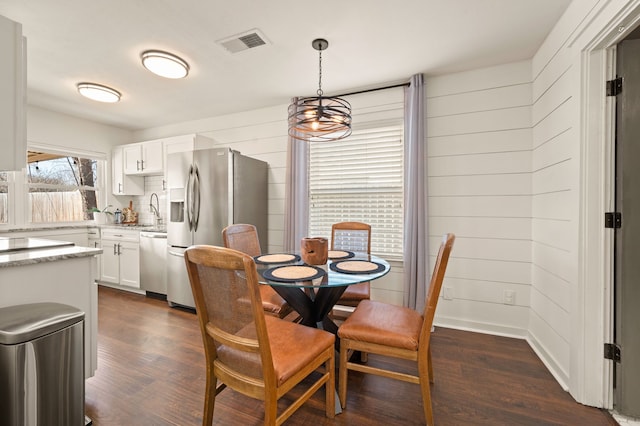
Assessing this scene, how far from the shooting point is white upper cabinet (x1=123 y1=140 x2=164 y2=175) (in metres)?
4.20

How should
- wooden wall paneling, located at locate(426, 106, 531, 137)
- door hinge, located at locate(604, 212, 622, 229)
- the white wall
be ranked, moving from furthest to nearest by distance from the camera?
1. the white wall
2. wooden wall paneling, located at locate(426, 106, 531, 137)
3. door hinge, located at locate(604, 212, 622, 229)

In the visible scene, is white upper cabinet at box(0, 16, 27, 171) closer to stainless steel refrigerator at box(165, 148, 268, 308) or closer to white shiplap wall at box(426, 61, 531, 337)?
stainless steel refrigerator at box(165, 148, 268, 308)

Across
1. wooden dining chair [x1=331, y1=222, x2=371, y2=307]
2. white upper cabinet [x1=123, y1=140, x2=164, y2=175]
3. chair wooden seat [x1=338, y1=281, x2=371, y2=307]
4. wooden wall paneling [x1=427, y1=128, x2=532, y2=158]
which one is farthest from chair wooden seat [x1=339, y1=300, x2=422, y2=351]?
white upper cabinet [x1=123, y1=140, x2=164, y2=175]

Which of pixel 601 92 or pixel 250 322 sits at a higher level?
pixel 601 92

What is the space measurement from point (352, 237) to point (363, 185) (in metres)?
0.74

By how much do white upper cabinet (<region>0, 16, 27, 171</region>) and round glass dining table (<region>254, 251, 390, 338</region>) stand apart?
1.40 m

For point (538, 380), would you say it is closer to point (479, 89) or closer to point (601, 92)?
point (601, 92)

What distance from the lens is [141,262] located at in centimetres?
383

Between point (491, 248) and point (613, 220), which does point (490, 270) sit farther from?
point (613, 220)

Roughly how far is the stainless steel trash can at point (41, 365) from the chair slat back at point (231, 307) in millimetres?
595

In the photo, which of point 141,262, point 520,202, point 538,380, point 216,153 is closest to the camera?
point 538,380

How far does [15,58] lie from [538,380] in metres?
3.65

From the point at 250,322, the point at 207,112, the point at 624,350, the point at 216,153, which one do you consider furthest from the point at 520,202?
the point at 207,112

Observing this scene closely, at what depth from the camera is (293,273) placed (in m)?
1.72
